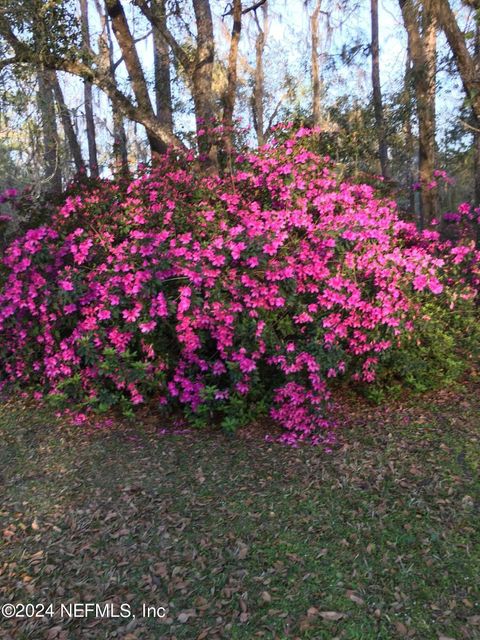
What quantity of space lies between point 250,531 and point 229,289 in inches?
69.5

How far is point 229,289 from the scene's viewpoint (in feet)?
13.7

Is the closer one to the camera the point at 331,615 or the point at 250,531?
the point at 331,615

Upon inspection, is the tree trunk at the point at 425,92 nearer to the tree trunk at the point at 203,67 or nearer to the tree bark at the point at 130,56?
the tree trunk at the point at 203,67

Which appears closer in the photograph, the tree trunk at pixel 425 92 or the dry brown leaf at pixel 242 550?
the dry brown leaf at pixel 242 550

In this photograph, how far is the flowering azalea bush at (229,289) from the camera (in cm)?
422

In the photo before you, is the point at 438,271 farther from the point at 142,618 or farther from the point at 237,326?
the point at 142,618

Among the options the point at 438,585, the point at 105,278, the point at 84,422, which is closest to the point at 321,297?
the point at 105,278

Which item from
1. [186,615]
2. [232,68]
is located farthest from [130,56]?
[186,615]

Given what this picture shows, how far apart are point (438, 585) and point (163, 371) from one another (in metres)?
2.82

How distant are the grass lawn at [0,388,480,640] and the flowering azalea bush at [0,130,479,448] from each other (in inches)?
19.5

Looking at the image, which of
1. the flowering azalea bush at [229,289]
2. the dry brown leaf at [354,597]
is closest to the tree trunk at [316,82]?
the flowering azalea bush at [229,289]

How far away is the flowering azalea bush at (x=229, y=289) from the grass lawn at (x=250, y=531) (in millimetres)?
496

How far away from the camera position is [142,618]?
2641 mm

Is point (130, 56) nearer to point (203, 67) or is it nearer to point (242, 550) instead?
point (203, 67)
